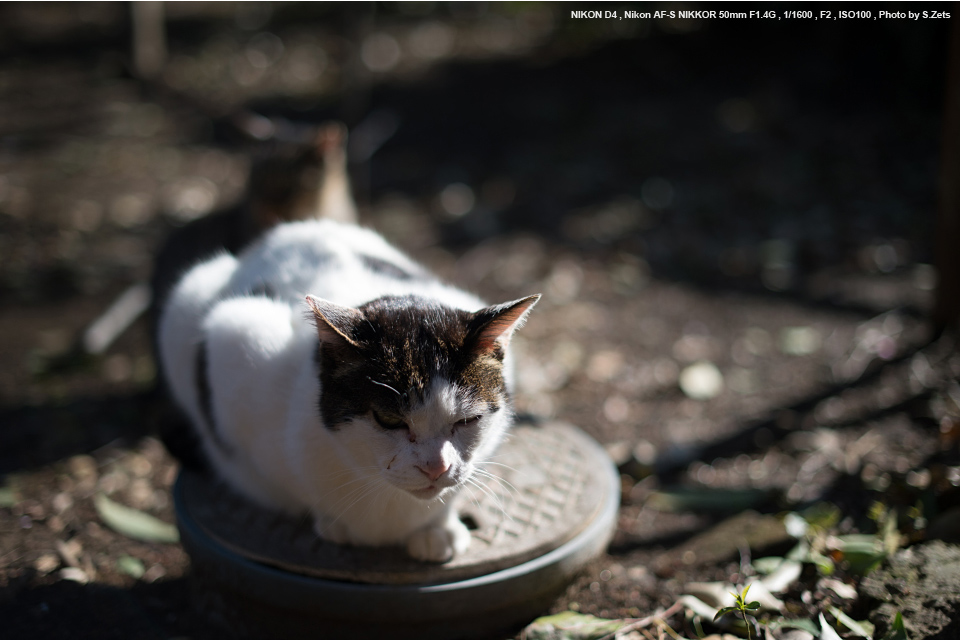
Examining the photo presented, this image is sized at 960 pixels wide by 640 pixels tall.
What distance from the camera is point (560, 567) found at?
2.13m

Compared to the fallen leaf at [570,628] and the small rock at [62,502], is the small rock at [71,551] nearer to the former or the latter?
the small rock at [62,502]

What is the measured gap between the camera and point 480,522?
7.37 ft

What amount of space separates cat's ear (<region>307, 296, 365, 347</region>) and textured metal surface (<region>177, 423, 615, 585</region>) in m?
0.60

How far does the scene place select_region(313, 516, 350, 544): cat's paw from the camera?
2.09 m

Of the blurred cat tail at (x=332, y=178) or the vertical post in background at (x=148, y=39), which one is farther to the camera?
the vertical post in background at (x=148, y=39)

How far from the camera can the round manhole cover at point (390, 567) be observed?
199cm

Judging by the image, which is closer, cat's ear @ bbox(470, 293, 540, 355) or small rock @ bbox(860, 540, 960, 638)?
cat's ear @ bbox(470, 293, 540, 355)

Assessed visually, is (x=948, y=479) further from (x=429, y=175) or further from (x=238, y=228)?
(x=429, y=175)

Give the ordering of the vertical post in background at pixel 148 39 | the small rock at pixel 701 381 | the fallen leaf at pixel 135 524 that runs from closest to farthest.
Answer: the fallen leaf at pixel 135 524
the small rock at pixel 701 381
the vertical post in background at pixel 148 39

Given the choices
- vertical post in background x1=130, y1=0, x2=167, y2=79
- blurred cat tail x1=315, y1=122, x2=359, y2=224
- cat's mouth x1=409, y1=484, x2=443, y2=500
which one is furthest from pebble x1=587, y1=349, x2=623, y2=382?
vertical post in background x1=130, y1=0, x2=167, y2=79

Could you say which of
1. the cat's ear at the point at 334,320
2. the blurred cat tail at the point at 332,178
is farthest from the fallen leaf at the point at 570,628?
the blurred cat tail at the point at 332,178

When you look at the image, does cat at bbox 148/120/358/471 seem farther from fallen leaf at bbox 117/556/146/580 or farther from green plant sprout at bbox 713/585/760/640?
green plant sprout at bbox 713/585/760/640

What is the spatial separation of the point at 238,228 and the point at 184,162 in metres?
2.39

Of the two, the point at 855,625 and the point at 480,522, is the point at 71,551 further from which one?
the point at 855,625
